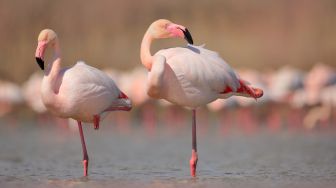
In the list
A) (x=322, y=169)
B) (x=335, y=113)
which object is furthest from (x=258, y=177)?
(x=335, y=113)

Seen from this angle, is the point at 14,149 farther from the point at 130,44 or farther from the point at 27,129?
the point at 130,44

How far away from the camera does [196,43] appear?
21.3 metres

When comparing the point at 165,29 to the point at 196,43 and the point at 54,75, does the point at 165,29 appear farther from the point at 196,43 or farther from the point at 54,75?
the point at 196,43

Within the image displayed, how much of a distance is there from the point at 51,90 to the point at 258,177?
198 cm

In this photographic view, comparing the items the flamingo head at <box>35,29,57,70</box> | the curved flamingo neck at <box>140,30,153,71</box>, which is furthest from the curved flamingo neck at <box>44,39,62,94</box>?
the curved flamingo neck at <box>140,30,153,71</box>

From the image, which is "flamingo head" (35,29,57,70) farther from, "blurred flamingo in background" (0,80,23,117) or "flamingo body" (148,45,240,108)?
"blurred flamingo in background" (0,80,23,117)

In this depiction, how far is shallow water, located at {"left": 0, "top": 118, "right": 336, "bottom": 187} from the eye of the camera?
786cm

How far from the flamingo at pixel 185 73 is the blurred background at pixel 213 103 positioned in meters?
0.79

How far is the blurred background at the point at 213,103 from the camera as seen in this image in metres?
10.3

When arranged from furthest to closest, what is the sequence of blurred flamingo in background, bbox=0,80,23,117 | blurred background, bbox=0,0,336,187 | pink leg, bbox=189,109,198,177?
blurred flamingo in background, bbox=0,80,23,117 → blurred background, bbox=0,0,336,187 → pink leg, bbox=189,109,198,177

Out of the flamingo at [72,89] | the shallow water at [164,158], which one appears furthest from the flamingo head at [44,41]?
the shallow water at [164,158]

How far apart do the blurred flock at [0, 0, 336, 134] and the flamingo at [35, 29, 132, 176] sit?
7.09 metres

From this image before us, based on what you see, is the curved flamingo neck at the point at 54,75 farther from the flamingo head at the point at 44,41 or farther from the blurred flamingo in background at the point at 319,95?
the blurred flamingo in background at the point at 319,95

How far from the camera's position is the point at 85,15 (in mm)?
24656
